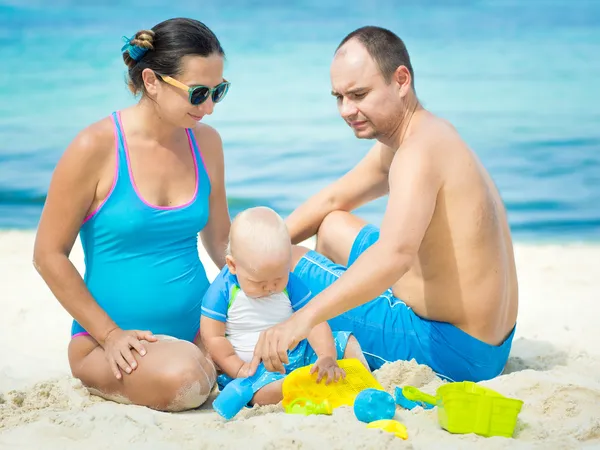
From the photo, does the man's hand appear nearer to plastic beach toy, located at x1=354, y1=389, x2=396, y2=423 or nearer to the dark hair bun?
plastic beach toy, located at x1=354, y1=389, x2=396, y2=423

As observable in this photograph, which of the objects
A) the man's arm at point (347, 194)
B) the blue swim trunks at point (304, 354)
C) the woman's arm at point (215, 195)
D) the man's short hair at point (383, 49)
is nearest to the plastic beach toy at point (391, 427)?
the blue swim trunks at point (304, 354)

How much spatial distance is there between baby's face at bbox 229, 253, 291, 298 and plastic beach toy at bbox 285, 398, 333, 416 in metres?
0.46

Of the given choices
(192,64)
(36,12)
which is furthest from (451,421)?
(36,12)

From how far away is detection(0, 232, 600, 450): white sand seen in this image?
8.30 ft

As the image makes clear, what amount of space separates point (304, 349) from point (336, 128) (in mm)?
9358

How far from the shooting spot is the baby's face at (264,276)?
3014mm

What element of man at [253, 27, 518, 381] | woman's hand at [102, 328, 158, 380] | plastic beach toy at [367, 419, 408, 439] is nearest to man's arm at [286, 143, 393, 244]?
man at [253, 27, 518, 381]

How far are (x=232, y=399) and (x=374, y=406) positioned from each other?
20.1 inches

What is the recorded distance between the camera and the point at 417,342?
131 inches

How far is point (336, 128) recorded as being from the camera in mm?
12383

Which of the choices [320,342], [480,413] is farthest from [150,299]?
[480,413]

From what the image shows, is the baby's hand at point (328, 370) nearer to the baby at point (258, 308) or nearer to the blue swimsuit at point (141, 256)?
the baby at point (258, 308)

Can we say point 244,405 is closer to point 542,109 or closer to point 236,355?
point 236,355

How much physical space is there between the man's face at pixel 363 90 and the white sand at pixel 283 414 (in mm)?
970
